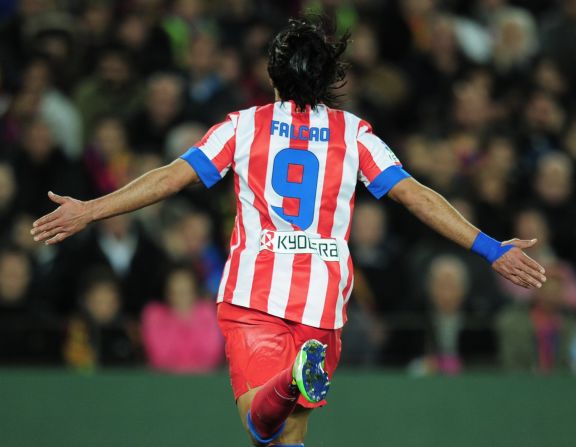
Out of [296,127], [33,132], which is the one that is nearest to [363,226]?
[33,132]

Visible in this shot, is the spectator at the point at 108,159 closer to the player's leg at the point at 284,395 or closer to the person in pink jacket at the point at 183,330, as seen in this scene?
the person in pink jacket at the point at 183,330

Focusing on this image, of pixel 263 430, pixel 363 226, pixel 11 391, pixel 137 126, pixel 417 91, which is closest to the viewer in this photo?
pixel 263 430

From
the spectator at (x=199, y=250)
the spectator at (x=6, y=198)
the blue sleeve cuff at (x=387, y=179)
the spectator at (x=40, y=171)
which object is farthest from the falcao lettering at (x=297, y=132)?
the spectator at (x=40, y=171)

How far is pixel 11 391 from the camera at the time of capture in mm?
8156

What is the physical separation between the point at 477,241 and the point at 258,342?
101 centimetres

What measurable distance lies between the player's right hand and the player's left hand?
5.61ft

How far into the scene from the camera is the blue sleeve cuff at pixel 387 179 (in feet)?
17.5

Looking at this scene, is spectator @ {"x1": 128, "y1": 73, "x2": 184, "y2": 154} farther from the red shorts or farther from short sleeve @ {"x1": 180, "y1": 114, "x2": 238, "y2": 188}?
the red shorts

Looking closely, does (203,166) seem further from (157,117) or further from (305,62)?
(157,117)

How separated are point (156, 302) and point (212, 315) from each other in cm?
39

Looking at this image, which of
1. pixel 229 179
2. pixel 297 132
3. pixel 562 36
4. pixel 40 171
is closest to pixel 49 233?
pixel 297 132

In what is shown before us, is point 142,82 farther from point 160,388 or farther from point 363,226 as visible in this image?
point 160,388

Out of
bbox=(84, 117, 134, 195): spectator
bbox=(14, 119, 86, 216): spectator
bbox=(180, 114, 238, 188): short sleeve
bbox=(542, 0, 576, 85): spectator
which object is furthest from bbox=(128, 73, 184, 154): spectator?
bbox=(180, 114, 238, 188): short sleeve

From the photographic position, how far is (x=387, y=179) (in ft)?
17.5
